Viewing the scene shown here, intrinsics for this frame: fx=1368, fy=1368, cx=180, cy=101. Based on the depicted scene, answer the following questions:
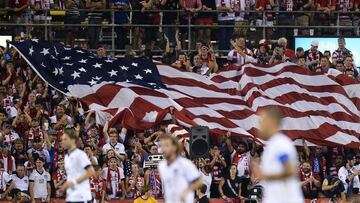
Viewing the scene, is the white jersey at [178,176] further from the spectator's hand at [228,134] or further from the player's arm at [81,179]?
the spectator's hand at [228,134]

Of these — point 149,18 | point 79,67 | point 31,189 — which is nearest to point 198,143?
point 31,189

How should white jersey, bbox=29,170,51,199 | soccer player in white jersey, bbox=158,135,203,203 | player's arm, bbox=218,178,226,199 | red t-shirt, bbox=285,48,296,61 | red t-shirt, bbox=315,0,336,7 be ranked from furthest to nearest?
red t-shirt, bbox=315,0,336,7
red t-shirt, bbox=285,48,296,61
player's arm, bbox=218,178,226,199
white jersey, bbox=29,170,51,199
soccer player in white jersey, bbox=158,135,203,203

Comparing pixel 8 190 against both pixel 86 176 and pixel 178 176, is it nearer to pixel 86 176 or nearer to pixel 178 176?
pixel 86 176

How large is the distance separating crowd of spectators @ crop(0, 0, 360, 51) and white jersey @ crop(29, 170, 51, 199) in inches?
301

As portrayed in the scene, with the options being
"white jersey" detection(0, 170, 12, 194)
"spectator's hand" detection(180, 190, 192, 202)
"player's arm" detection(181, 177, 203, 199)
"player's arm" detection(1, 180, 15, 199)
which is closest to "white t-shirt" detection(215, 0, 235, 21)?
"white jersey" detection(0, 170, 12, 194)

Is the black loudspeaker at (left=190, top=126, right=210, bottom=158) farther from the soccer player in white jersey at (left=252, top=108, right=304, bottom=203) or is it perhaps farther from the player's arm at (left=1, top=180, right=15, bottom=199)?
the soccer player in white jersey at (left=252, top=108, right=304, bottom=203)

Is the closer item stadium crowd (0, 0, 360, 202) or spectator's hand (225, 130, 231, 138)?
stadium crowd (0, 0, 360, 202)

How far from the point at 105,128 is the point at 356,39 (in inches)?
407

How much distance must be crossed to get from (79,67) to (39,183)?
19.1ft

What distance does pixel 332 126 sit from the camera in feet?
116

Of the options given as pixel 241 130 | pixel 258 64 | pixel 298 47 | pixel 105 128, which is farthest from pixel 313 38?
pixel 105 128

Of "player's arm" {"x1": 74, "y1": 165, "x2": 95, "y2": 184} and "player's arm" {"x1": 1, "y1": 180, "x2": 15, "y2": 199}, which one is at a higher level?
"player's arm" {"x1": 74, "y1": 165, "x2": 95, "y2": 184}

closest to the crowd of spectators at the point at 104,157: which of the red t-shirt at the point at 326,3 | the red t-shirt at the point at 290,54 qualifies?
the red t-shirt at the point at 290,54

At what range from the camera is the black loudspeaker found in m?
29.8
